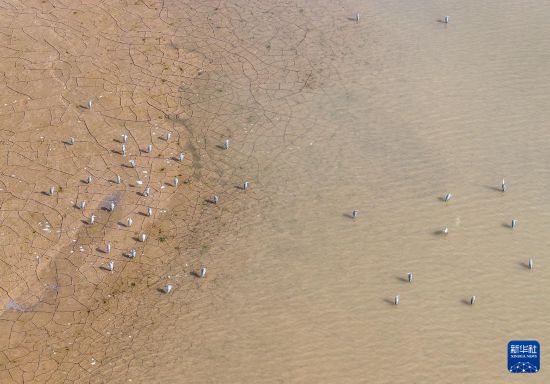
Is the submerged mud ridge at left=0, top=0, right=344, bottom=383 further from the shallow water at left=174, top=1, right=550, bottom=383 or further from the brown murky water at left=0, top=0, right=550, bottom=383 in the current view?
the shallow water at left=174, top=1, right=550, bottom=383

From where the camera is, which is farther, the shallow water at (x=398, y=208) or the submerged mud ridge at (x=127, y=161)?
the submerged mud ridge at (x=127, y=161)

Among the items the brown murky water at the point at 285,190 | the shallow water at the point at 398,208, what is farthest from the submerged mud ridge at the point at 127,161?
the shallow water at the point at 398,208

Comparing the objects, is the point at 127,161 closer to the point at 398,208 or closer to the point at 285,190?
the point at 285,190

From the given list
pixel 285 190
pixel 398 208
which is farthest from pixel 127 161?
pixel 398 208

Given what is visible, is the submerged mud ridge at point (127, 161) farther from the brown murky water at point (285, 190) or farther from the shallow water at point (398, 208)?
the shallow water at point (398, 208)

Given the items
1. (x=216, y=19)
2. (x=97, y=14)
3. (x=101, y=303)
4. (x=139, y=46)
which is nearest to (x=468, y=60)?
(x=216, y=19)

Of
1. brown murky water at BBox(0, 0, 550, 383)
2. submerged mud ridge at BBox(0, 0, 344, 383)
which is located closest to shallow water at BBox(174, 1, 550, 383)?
brown murky water at BBox(0, 0, 550, 383)
